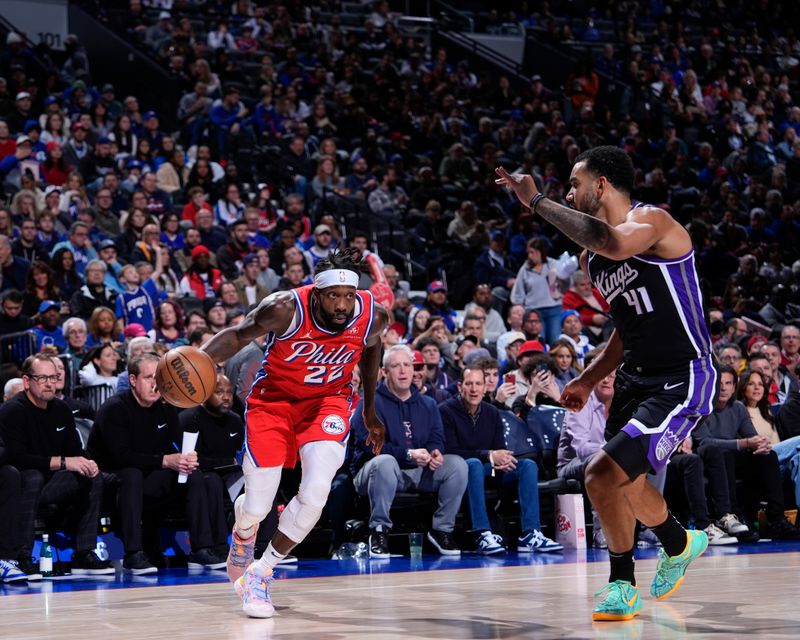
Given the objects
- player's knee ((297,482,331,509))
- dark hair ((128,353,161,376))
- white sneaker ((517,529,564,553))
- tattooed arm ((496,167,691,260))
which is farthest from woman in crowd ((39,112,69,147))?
tattooed arm ((496,167,691,260))

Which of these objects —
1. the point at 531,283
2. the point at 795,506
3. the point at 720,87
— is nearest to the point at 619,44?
the point at 720,87

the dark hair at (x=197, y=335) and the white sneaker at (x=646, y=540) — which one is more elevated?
the dark hair at (x=197, y=335)

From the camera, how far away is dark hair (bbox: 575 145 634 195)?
540 centimetres

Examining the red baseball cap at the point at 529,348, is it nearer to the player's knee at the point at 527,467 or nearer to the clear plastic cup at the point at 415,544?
the player's knee at the point at 527,467

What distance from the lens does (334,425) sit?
5938 mm

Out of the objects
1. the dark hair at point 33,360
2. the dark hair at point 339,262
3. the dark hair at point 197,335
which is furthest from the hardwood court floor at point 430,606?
the dark hair at point 197,335

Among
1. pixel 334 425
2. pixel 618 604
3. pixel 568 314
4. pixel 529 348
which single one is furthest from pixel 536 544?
pixel 568 314

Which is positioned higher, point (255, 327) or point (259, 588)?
point (255, 327)

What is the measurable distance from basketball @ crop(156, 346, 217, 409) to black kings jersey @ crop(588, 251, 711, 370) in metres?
1.98

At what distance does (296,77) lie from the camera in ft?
61.9

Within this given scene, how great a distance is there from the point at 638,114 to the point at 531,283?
9157 millimetres

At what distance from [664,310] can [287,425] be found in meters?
2.02

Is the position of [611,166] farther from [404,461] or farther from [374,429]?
[404,461]

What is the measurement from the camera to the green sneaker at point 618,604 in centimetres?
511
